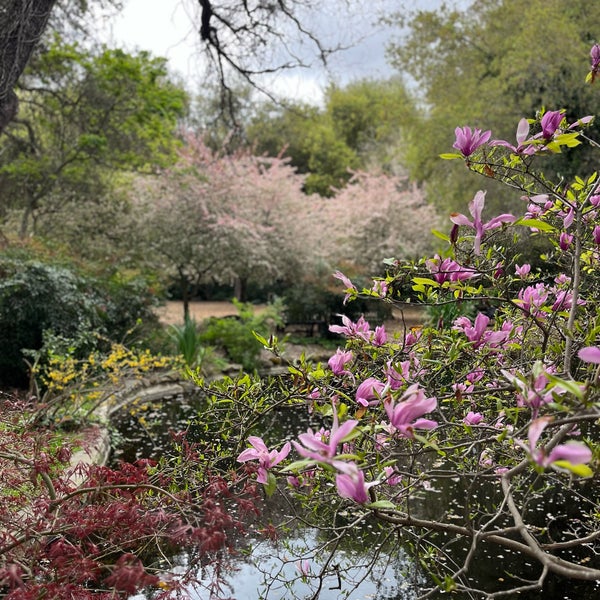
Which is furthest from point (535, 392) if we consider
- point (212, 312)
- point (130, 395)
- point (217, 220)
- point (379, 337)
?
point (212, 312)

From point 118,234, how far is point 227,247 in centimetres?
215

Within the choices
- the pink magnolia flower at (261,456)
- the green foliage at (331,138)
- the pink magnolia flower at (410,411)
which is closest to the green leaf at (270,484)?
the pink magnolia flower at (261,456)

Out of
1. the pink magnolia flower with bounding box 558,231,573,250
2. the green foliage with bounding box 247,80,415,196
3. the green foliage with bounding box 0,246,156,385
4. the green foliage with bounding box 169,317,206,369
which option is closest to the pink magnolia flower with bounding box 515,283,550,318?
the pink magnolia flower with bounding box 558,231,573,250

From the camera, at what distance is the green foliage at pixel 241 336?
9094 mm

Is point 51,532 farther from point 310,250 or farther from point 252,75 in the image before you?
point 310,250

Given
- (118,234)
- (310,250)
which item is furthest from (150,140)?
(310,250)

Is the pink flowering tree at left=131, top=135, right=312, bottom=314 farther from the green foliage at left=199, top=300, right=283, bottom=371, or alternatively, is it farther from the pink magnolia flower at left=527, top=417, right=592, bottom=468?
the pink magnolia flower at left=527, top=417, right=592, bottom=468

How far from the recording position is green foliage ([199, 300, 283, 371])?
29.8 ft

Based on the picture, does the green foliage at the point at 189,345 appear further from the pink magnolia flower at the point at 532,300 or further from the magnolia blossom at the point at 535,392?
the magnolia blossom at the point at 535,392

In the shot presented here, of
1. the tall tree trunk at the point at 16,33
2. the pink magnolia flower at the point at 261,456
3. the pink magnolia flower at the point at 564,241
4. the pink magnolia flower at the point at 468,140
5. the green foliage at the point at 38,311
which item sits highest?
the tall tree trunk at the point at 16,33

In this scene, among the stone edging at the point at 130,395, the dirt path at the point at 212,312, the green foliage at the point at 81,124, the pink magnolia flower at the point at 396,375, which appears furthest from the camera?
the dirt path at the point at 212,312

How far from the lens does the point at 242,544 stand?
12.2ft

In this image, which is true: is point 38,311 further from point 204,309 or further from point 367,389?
point 204,309

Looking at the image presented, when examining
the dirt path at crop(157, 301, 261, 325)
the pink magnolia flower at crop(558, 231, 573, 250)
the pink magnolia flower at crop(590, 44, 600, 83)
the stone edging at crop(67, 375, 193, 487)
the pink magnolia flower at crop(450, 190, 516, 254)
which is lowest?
the dirt path at crop(157, 301, 261, 325)
